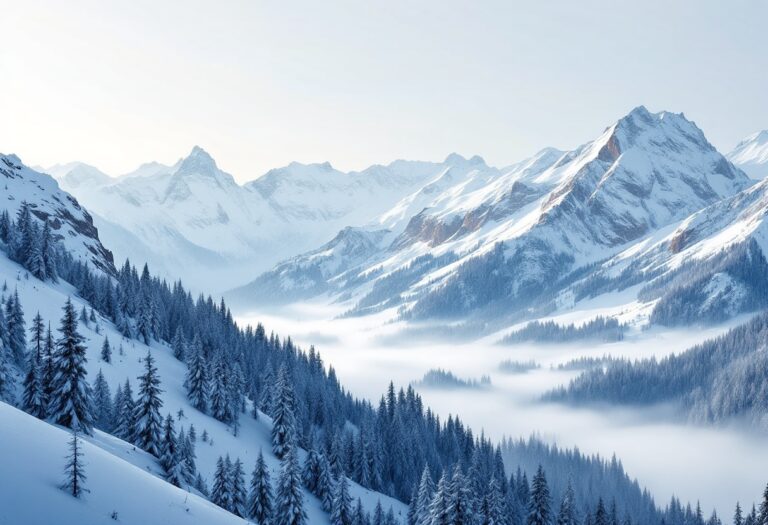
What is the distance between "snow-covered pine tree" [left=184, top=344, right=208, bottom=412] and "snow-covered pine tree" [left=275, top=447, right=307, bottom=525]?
2497 centimetres

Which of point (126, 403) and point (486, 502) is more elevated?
point (126, 403)

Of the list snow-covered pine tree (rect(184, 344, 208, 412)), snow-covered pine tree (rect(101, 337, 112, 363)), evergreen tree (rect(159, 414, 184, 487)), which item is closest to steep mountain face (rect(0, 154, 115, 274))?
snow-covered pine tree (rect(184, 344, 208, 412))

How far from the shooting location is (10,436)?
89.9 feet

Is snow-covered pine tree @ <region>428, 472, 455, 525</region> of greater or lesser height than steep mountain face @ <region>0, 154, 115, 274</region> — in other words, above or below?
below

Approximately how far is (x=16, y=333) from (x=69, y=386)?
940 inches

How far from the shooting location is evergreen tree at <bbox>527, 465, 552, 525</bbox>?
77250 mm

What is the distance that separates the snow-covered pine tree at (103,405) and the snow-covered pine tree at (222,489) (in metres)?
14.6

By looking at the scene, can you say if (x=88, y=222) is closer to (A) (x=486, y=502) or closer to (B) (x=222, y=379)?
(B) (x=222, y=379)

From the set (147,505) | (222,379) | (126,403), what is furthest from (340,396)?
(147,505)

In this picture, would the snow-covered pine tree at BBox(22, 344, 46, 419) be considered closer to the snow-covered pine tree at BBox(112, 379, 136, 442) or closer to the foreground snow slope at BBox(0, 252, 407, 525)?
the snow-covered pine tree at BBox(112, 379, 136, 442)

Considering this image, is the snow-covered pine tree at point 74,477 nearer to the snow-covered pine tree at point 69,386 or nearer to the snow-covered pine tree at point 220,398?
the snow-covered pine tree at point 69,386

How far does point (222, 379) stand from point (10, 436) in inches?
2642

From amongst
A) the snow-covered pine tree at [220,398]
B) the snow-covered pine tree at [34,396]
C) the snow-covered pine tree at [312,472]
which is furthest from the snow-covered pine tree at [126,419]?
the snow-covered pine tree at [312,472]

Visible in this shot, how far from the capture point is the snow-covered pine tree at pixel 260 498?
2699 inches
